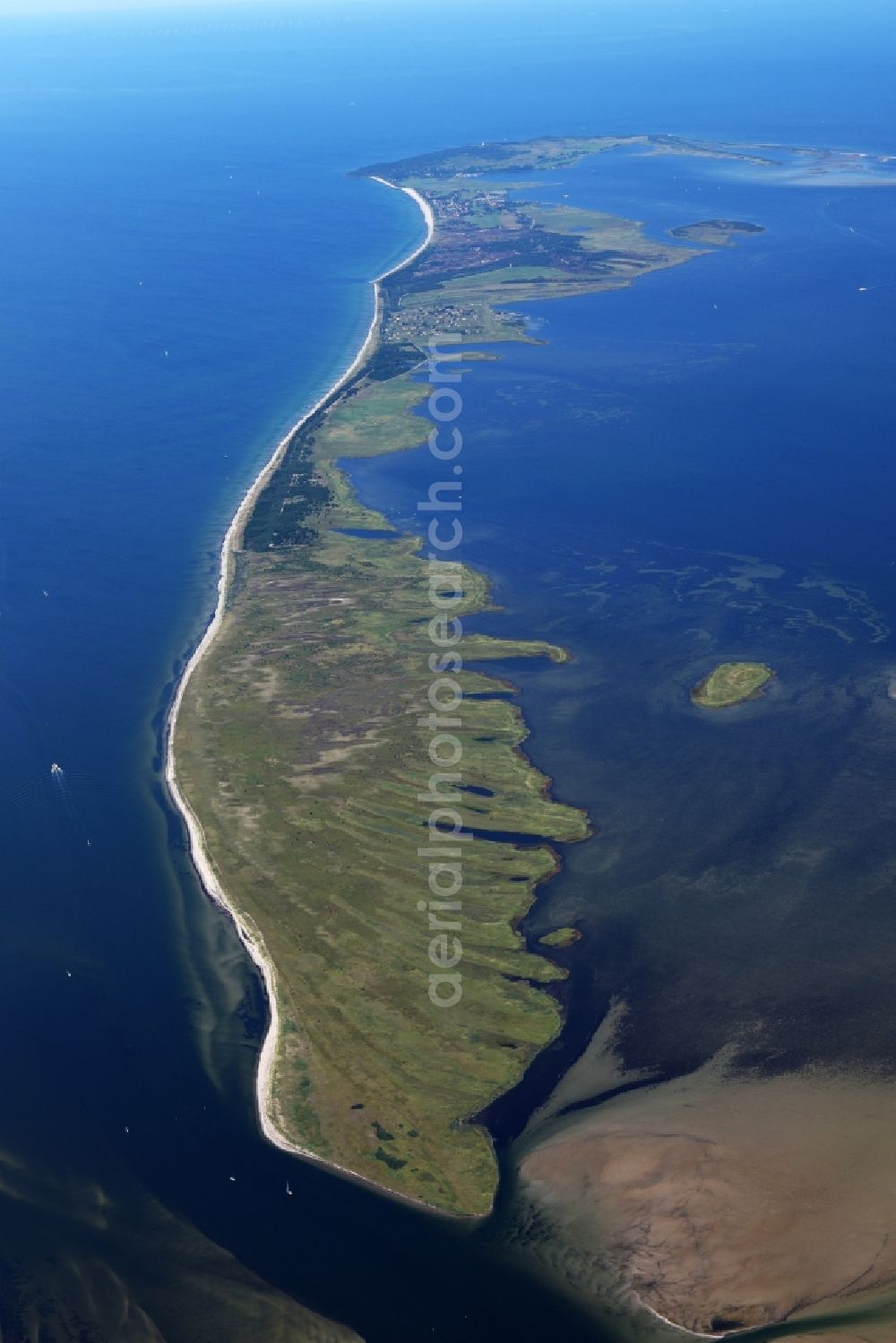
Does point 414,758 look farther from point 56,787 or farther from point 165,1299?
point 165,1299

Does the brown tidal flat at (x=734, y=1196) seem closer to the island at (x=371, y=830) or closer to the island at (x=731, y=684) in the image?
the island at (x=371, y=830)

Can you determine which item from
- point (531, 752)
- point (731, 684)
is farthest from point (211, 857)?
point (731, 684)

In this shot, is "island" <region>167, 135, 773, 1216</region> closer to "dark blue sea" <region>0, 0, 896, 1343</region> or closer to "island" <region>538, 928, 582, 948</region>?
"island" <region>538, 928, 582, 948</region>

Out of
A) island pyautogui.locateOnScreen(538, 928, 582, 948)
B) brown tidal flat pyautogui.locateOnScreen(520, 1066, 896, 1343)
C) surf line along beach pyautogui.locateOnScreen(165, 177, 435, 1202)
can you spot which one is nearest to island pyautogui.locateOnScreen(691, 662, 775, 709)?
island pyautogui.locateOnScreen(538, 928, 582, 948)

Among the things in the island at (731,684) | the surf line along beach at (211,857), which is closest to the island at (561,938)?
the surf line along beach at (211,857)

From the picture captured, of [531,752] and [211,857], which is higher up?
[531,752]

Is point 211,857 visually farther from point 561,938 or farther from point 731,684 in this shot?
point 731,684
